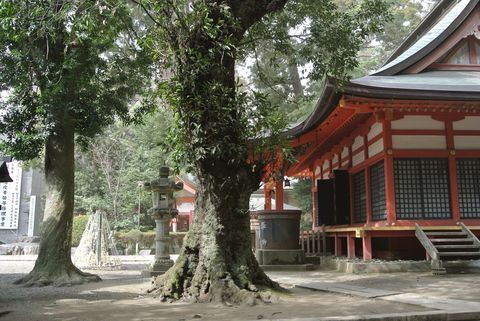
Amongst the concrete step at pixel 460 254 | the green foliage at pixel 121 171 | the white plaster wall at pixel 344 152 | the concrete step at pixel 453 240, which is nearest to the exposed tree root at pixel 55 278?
the concrete step at pixel 460 254

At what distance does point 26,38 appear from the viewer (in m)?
10.3

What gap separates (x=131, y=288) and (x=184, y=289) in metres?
2.62

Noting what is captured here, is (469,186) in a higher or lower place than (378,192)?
higher

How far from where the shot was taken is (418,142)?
1344cm

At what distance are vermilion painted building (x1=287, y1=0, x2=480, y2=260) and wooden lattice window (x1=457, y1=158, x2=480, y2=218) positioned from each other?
0.03 meters

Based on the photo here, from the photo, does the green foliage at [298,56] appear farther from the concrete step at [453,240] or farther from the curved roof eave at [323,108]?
the concrete step at [453,240]

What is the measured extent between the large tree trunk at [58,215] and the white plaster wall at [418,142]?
28.7 feet

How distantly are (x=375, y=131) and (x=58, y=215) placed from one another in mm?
9032

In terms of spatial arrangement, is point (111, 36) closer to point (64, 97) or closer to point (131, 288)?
point (64, 97)

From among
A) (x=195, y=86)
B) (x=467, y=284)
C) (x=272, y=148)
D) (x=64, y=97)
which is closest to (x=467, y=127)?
(x=467, y=284)

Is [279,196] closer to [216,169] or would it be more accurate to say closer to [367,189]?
[367,189]

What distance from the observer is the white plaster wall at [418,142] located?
13.4 metres

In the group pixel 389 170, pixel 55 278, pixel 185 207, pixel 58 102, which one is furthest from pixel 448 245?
pixel 185 207

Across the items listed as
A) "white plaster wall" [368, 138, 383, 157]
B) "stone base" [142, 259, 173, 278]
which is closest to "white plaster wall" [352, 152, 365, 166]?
"white plaster wall" [368, 138, 383, 157]
